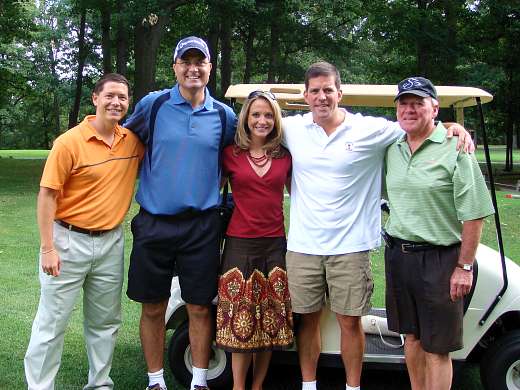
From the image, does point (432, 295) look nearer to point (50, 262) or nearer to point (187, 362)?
point (187, 362)

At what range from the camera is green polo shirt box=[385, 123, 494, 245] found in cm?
292

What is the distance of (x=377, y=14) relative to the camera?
64.7 feet

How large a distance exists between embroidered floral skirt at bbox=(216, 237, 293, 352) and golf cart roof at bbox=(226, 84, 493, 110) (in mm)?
914

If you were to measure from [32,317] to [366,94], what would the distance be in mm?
3355

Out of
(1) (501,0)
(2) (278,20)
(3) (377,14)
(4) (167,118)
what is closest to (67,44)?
(2) (278,20)

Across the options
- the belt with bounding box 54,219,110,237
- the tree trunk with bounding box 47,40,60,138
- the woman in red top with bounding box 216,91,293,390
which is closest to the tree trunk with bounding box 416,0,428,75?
the tree trunk with bounding box 47,40,60,138

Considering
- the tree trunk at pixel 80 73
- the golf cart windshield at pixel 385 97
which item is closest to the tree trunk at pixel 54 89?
the tree trunk at pixel 80 73

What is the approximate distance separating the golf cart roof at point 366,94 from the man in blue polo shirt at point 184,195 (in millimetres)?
213

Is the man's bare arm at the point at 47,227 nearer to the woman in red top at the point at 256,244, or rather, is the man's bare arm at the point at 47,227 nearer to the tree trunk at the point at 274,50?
the woman in red top at the point at 256,244

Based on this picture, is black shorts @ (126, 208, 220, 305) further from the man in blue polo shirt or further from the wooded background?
the wooded background

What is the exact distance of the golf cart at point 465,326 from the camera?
343 cm

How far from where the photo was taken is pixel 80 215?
3363 mm

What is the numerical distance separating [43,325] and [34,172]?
18720mm

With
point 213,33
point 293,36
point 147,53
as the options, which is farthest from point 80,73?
point 147,53
